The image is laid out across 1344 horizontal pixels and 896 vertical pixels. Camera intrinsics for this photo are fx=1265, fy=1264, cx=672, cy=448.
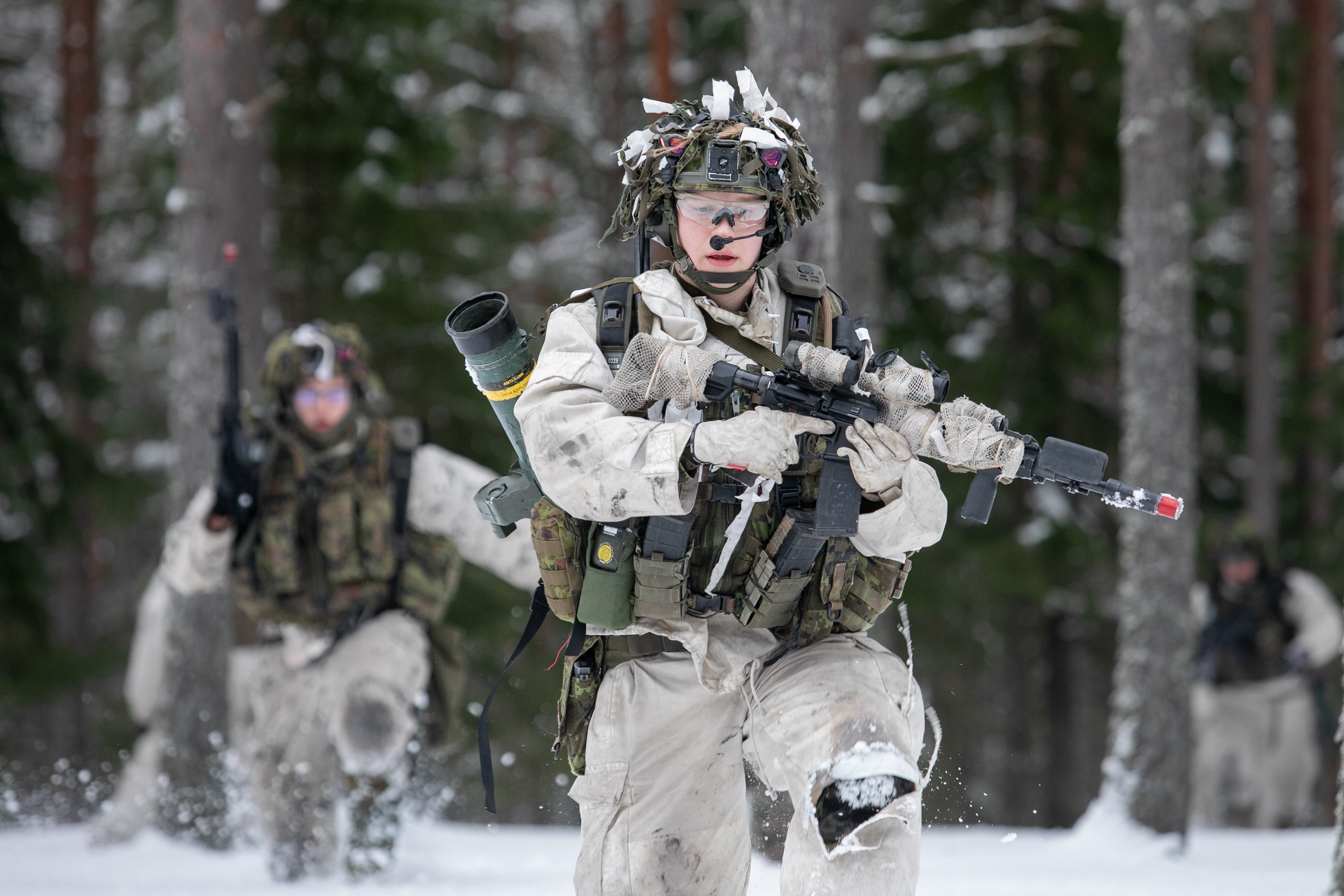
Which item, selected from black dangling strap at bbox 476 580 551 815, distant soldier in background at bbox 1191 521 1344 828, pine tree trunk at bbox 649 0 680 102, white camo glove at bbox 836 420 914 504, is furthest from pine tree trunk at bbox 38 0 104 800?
white camo glove at bbox 836 420 914 504

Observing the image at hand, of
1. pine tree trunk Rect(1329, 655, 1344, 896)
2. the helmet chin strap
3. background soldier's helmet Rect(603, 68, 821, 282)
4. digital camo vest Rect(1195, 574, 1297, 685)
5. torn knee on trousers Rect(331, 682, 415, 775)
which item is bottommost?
digital camo vest Rect(1195, 574, 1297, 685)

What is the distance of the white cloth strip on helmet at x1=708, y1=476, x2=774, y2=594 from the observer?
312 centimetres

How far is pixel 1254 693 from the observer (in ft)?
30.8

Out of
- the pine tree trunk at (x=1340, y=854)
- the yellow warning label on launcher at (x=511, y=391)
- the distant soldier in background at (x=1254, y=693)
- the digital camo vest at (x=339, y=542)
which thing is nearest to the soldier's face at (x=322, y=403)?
the digital camo vest at (x=339, y=542)

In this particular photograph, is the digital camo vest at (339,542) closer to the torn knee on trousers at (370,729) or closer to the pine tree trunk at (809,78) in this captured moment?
the torn knee on trousers at (370,729)

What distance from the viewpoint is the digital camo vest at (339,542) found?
5574 mm

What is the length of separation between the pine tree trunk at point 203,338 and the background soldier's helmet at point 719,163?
4658 mm

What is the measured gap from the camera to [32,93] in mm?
13891

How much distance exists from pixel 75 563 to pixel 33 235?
3.86 meters

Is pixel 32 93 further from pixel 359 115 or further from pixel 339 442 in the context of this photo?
pixel 339 442

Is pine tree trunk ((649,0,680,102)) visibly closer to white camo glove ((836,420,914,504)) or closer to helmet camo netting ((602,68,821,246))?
helmet camo netting ((602,68,821,246))

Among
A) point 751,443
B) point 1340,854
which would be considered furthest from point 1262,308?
point 751,443

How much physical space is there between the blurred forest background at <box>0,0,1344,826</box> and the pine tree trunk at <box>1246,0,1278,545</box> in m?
0.08

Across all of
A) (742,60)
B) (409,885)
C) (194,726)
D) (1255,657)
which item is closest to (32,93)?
(742,60)
